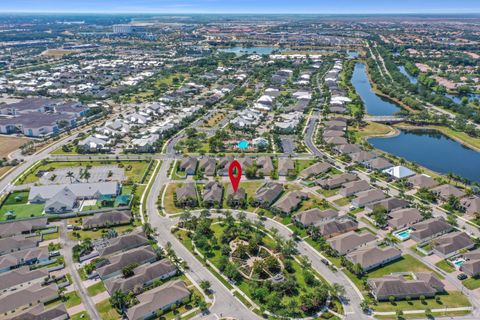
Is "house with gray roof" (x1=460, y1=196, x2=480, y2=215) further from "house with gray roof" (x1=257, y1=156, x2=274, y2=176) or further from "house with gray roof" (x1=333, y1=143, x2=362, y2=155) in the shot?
"house with gray roof" (x1=257, y1=156, x2=274, y2=176)

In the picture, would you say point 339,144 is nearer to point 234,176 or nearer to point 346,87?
point 234,176

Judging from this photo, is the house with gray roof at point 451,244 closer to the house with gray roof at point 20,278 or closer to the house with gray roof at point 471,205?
the house with gray roof at point 471,205

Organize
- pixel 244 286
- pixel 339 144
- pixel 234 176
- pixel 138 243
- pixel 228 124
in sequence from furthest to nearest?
pixel 228 124
pixel 339 144
pixel 234 176
pixel 138 243
pixel 244 286

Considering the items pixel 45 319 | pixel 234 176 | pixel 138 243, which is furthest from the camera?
pixel 234 176

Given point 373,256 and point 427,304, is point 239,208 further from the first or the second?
point 427,304

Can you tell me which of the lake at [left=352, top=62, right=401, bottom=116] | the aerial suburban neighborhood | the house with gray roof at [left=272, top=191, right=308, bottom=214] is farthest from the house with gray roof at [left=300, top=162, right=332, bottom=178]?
the lake at [left=352, top=62, right=401, bottom=116]

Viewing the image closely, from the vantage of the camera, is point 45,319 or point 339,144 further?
point 339,144

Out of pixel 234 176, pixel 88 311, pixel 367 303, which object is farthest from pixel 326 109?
pixel 88 311
